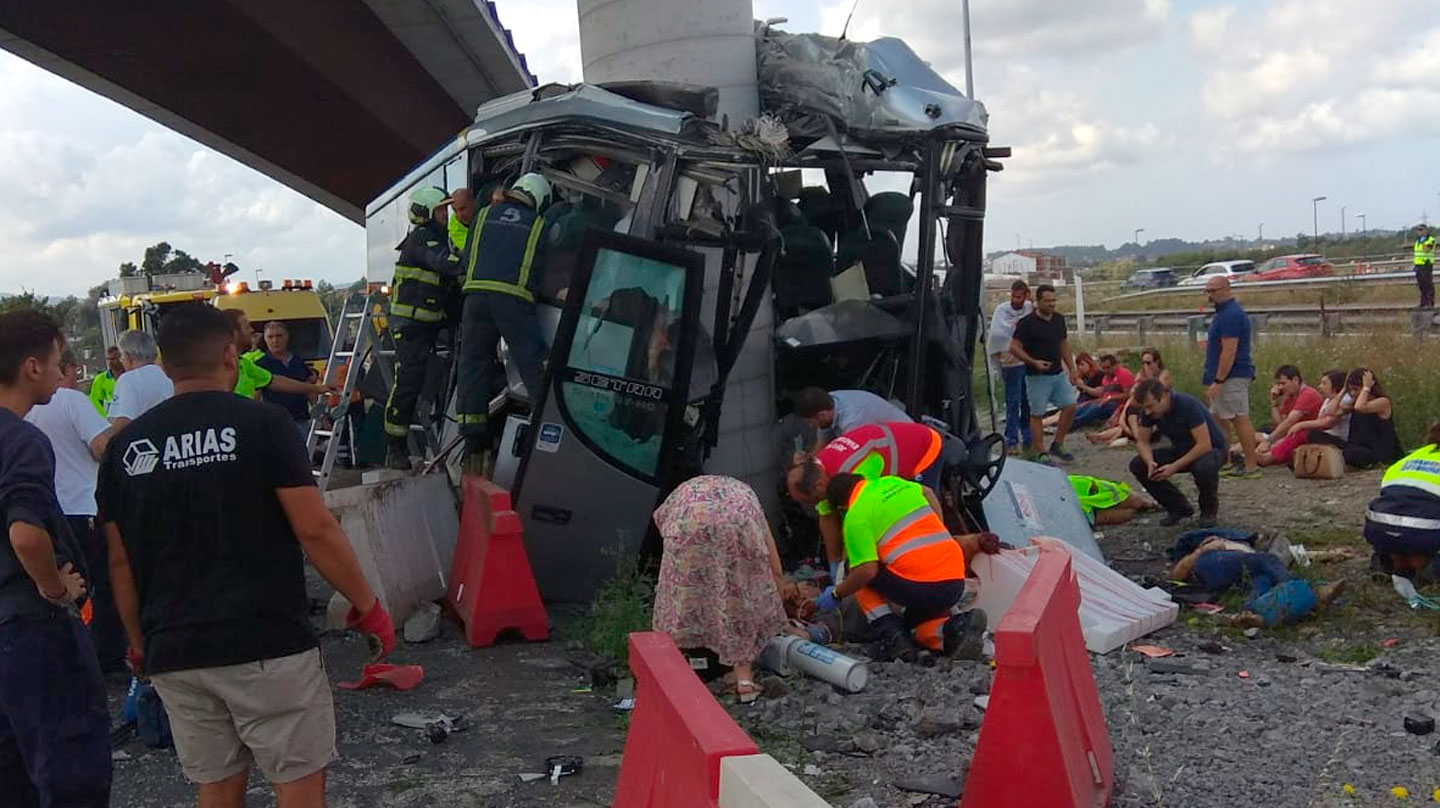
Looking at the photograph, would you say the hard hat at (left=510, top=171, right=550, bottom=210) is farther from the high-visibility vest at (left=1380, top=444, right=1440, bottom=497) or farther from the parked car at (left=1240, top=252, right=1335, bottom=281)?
the parked car at (left=1240, top=252, right=1335, bottom=281)

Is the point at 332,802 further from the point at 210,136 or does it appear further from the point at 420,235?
the point at 210,136

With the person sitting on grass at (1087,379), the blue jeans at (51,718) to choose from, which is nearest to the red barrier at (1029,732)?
the blue jeans at (51,718)

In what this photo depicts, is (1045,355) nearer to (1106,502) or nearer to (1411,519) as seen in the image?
(1106,502)

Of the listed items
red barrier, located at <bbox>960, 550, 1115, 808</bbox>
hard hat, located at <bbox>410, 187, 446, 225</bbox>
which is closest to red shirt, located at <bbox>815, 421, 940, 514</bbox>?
red barrier, located at <bbox>960, 550, 1115, 808</bbox>

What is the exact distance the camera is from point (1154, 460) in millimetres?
8922

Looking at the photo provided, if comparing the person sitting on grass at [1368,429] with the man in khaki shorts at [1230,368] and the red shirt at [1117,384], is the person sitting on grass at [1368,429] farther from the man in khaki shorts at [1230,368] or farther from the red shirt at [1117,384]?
the red shirt at [1117,384]

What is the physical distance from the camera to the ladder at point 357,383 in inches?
344

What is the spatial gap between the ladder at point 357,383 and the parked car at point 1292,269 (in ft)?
115

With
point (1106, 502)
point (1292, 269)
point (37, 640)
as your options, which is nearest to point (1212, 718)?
point (37, 640)

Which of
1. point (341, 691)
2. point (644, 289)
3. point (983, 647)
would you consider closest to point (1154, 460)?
point (983, 647)

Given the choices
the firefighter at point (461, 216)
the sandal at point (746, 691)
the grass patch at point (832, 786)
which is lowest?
the grass patch at point (832, 786)

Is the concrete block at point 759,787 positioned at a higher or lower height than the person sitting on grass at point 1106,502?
higher

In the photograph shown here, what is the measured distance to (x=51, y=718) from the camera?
3.47 metres

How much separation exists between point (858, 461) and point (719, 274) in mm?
1653
